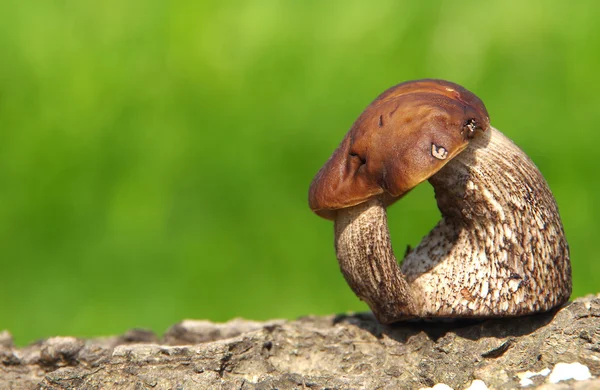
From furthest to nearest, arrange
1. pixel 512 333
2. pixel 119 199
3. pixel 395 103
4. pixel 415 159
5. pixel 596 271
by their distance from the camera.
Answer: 1. pixel 119 199
2. pixel 596 271
3. pixel 512 333
4. pixel 395 103
5. pixel 415 159

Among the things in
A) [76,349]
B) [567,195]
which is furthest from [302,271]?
[76,349]

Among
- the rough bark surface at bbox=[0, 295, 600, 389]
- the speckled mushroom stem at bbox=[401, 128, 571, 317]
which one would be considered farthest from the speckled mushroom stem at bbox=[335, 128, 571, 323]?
the rough bark surface at bbox=[0, 295, 600, 389]

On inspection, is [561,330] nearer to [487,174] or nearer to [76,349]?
[487,174]

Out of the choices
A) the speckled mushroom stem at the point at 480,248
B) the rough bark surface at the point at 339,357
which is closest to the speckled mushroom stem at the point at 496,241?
the speckled mushroom stem at the point at 480,248

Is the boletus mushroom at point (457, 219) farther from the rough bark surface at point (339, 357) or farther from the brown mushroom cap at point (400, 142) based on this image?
the rough bark surface at point (339, 357)

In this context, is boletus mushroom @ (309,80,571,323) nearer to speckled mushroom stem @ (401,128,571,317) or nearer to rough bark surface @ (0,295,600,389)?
speckled mushroom stem @ (401,128,571,317)
